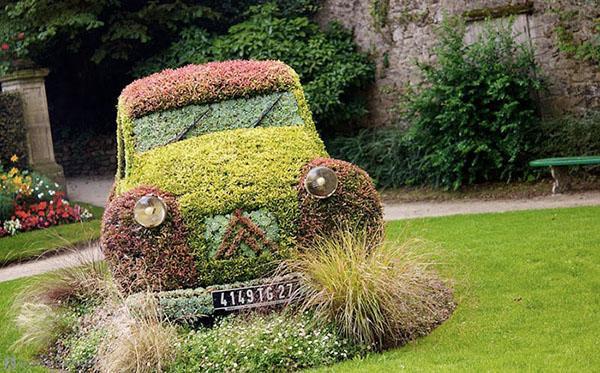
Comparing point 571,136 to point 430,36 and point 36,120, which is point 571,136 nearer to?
point 430,36

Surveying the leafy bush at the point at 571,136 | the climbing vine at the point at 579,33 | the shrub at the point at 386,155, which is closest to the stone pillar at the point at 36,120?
the shrub at the point at 386,155

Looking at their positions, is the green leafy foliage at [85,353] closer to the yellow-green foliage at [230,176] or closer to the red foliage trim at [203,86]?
the yellow-green foliage at [230,176]

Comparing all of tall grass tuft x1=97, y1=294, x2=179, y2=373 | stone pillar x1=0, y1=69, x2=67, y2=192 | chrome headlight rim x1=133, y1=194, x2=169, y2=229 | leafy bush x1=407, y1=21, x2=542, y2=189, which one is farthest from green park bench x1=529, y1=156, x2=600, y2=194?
stone pillar x1=0, y1=69, x2=67, y2=192

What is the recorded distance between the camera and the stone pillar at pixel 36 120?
17.7m

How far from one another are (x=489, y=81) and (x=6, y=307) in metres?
8.12

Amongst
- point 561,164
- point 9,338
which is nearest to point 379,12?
point 561,164

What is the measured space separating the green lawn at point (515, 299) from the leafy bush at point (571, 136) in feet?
8.26

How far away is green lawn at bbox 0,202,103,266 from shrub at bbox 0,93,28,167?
2550 millimetres

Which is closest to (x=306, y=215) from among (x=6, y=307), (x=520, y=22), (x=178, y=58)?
(x=6, y=307)

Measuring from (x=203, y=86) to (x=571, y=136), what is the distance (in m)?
7.49

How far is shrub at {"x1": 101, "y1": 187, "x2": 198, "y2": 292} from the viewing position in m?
7.46

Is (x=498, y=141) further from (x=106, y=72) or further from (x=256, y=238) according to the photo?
(x=106, y=72)

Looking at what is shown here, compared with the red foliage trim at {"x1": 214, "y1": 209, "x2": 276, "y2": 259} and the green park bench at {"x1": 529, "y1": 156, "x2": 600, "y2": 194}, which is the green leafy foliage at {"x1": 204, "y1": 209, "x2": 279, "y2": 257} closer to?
the red foliage trim at {"x1": 214, "y1": 209, "x2": 276, "y2": 259}

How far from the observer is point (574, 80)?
15.1m
